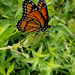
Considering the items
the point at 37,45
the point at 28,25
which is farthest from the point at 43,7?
the point at 37,45

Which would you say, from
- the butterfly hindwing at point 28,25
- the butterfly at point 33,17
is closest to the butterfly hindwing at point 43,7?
the butterfly at point 33,17

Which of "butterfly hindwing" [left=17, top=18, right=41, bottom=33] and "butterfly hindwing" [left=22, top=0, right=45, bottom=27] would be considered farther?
"butterfly hindwing" [left=17, top=18, right=41, bottom=33]

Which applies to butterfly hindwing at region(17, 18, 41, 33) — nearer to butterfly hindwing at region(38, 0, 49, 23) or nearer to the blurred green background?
the blurred green background

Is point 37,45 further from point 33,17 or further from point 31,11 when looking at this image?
point 31,11

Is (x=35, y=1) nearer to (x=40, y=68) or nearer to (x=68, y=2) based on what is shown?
(x=40, y=68)

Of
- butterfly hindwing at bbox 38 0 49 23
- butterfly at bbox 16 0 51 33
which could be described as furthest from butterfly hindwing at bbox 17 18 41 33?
butterfly hindwing at bbox 38 0 49 23

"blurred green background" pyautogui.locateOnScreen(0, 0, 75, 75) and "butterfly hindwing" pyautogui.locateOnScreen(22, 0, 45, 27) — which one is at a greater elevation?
"butterfly hindwing" pyautogui.locateOnScreen(22, 0, 45, 27)

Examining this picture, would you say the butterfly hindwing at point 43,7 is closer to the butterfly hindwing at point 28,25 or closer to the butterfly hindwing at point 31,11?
the butterfly hindwing at point 31,11
